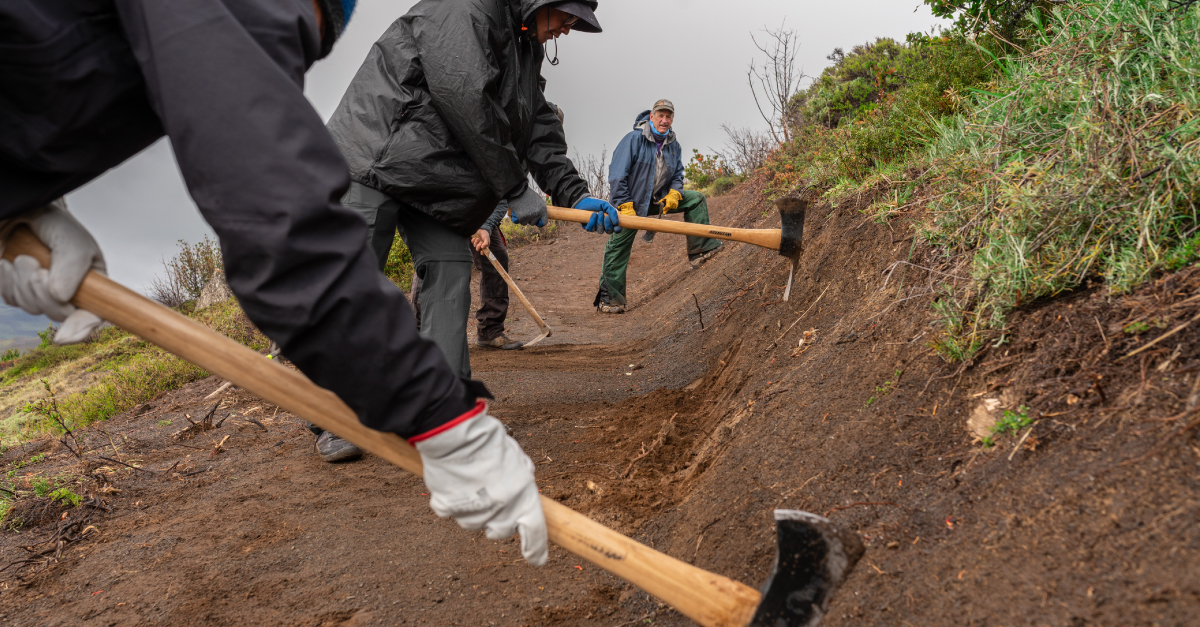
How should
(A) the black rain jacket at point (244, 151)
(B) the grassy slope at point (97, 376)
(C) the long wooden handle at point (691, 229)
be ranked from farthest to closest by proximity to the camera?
(B) the grassy slope at point (97, 376) < (C) the long wooden handle at point (691, 229) < (A) the black rain jacket at point (244, 151)

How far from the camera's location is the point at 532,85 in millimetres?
3453

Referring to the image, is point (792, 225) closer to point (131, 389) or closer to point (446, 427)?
point (446, 427)

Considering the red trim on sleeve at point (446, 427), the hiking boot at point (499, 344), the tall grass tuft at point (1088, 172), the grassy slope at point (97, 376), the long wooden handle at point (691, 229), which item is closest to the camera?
the red trim on sleeve at point (446, 427)

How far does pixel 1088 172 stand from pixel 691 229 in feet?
8.90

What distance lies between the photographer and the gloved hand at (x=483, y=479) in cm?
131

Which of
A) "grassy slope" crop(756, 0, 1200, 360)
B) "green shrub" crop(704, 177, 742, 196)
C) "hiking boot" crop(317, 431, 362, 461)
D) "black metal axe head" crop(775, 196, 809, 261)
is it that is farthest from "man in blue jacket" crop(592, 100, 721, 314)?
"green shrub" crop(704, 177, 742, 196)

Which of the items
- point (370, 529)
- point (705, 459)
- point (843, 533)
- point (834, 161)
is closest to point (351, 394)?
point (843, 533)

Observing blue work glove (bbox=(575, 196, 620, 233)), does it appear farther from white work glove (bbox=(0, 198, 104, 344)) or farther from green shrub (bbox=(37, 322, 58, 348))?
green shrub (bbox=(37, 322, 58, 348))

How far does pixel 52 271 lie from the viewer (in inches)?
51.4

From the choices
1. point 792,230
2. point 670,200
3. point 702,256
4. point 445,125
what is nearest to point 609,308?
point 702,256

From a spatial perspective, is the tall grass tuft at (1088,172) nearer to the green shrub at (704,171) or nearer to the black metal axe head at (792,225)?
the black metal axe head at (792,225)

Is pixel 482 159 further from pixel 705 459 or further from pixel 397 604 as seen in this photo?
pixel 397 604

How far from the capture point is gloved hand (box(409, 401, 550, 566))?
131 cm

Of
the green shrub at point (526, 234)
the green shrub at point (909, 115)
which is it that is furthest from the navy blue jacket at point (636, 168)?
the green shrub at point (526, 234)
